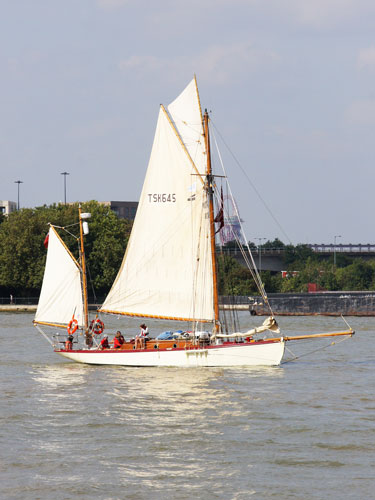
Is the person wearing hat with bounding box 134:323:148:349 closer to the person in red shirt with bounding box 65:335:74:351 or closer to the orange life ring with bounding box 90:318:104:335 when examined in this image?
the orange life ring with bounding box 90:318:104:335

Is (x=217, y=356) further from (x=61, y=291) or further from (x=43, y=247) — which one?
(x=43, y=247)

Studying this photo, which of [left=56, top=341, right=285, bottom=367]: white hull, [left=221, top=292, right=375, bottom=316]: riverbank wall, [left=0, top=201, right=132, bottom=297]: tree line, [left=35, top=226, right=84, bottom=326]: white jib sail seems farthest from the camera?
[left=0, top=201, right=132, bottom=297]: tree line

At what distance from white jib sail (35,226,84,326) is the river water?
356 cm

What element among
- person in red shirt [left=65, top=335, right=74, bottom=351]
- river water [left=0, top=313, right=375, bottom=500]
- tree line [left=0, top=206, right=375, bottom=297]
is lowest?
river water [left=0, top=313, right=375, bottom=500]

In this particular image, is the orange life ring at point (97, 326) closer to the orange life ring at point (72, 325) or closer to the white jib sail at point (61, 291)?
the white jib sail at point (61, 291)

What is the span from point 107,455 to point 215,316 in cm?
2407

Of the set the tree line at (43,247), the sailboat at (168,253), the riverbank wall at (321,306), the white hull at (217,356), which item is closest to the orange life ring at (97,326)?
the sailboat at (168,253)

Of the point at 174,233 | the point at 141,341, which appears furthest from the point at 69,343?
the point at 174,233

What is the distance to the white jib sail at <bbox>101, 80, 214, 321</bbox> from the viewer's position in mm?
54312

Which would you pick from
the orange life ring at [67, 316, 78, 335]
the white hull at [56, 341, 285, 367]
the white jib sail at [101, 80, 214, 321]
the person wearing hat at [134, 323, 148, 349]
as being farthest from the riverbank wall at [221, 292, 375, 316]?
the white hull at [56, 341, 285, 367]

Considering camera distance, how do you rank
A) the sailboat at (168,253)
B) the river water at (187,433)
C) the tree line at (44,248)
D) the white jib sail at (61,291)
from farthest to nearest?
the tree line at (44,248)
the white jib sail at (61,291)
the sailboat at (168,253)
the river water at (187,433)

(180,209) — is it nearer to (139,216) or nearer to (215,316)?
(139,216)

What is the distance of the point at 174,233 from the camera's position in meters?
54.8

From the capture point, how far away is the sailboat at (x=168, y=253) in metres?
54.1
